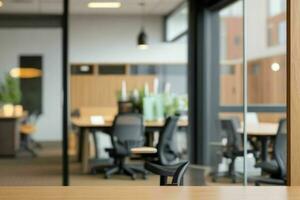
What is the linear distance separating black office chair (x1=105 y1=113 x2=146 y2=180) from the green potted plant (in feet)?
5.06

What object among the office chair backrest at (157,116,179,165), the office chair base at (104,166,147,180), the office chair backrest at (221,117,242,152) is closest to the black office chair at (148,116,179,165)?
the office chair backrest at (157,116,179,165)

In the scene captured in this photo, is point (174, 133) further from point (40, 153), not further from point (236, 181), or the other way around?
point (40, 153)

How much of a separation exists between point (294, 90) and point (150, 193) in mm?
1248

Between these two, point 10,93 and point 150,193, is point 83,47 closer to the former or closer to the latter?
point 10,93

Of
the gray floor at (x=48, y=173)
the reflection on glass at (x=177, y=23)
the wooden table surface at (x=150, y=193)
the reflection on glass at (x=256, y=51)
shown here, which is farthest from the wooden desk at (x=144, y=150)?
the wooden table surface at (x=150, y=193)

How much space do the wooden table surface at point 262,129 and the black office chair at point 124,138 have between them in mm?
1470

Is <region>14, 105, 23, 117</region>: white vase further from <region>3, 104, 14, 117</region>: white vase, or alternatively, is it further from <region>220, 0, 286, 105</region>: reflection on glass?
<region>220, 0, 286, 105</region>: reflection on glass

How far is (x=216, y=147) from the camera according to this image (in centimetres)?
769

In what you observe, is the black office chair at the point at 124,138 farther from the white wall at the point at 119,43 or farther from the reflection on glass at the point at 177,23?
the white wall at the point at 119,43

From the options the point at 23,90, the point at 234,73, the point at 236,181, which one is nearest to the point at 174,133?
the point at 236,181

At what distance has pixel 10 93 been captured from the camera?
7820 millimetres

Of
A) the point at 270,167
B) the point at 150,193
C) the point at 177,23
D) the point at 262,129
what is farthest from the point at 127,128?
the point at 150,193

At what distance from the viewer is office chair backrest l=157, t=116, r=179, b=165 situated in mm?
5495

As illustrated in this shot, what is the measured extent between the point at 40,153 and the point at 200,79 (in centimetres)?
257
